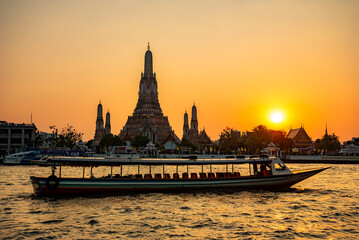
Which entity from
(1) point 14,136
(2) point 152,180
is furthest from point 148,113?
(2) point 152,180

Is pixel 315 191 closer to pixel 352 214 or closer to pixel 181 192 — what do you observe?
pixel 352 214

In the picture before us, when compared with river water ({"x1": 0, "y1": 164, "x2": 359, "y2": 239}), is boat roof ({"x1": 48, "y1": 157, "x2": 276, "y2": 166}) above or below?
above

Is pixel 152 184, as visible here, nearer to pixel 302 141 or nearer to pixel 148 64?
pixel 302 141

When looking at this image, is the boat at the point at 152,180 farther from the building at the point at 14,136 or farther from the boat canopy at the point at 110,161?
the building at the point at 14,136

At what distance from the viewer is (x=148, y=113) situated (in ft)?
534

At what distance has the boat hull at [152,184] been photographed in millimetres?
27500

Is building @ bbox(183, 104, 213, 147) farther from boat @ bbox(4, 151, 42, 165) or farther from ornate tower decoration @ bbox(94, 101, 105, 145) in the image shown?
boat @ bbox(4, 151, 42, 165)

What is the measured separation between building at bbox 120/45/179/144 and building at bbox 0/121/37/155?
5370 cm

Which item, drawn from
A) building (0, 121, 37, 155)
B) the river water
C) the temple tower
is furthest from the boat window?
the temple tower

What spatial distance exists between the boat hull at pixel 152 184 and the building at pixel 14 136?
86.9 m

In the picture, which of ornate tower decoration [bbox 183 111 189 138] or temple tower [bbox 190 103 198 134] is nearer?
temple tower [bbox 190 103 198 134]

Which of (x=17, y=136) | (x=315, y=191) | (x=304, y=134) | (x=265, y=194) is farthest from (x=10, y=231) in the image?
(x=304, y=134)

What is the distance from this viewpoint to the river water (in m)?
18.3

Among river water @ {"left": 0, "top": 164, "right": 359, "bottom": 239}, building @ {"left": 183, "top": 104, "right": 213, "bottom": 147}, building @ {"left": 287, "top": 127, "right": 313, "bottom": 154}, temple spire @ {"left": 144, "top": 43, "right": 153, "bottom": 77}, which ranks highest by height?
temple spire @ {"left": 144, "top": 43, "right": 153, "bottom": 77}
